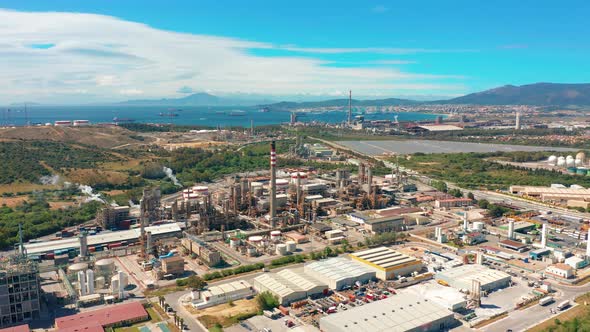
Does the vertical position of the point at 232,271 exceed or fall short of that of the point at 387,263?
Answer: it falls short

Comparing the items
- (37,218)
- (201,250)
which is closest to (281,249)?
(201,250)

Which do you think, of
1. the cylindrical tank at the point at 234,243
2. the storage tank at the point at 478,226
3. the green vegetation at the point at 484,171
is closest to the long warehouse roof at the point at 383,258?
the cylindrical tank at the point at 234,243

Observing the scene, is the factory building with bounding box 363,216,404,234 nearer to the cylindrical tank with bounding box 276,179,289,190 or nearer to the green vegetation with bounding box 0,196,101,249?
the cylindrical tank with bounding box 276,179,289,190

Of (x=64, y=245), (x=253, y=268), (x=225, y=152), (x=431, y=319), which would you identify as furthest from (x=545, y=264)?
(x=225, y=152)

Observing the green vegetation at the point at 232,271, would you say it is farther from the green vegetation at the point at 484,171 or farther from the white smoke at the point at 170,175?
the green vegetation at the point at 484,171

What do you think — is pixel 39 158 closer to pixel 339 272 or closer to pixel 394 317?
pixel 339 272

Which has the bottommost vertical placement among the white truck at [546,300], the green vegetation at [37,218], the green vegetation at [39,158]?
the white truck at [546,300]
